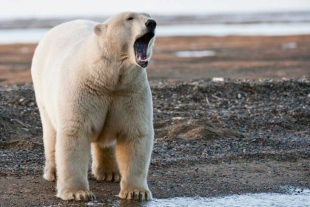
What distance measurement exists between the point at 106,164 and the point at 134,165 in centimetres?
92

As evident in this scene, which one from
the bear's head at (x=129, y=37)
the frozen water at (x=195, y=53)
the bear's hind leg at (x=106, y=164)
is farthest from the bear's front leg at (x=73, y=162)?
the frozen water at (x=195, y=53)

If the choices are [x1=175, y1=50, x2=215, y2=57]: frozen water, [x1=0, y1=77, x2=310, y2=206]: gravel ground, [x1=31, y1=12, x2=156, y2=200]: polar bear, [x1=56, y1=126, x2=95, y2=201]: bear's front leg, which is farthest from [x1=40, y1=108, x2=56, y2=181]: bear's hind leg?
[x1=175, y1=50, x2=215, y2=57]: frozen water

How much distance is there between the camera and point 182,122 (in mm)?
9961

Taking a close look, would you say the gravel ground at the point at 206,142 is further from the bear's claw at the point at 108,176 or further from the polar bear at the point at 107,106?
the polar bear at the point at 107,106

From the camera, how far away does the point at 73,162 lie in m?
6.60

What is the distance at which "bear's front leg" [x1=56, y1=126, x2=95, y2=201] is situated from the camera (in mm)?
6578

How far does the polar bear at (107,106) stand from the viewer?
6391mm

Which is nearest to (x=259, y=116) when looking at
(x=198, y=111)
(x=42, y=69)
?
(x=198, y=111)

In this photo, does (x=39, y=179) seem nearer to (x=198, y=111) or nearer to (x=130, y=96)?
(x=130, y=96)

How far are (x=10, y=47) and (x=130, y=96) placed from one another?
22.8 m

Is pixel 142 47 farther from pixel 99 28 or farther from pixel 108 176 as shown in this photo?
pixel 108 176

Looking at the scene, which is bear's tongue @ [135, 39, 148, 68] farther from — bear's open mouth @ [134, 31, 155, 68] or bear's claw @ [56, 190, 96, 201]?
bear's claw @ [56, 190, 96, 201]

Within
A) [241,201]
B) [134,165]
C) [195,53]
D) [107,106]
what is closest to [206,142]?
[241,201]

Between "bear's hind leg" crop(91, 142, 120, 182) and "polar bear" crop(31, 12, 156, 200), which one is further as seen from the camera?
"bear's hind leg" crop(91, 142, 120, 182)
